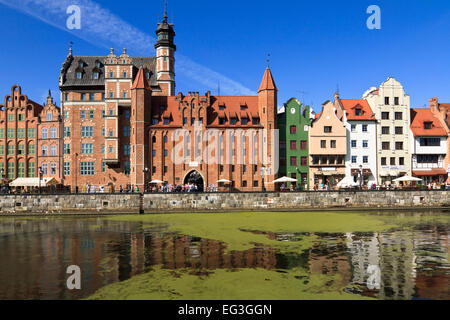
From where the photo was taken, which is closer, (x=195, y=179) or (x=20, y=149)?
(x=195, y=179)

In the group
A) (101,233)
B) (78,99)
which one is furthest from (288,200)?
(78,99)

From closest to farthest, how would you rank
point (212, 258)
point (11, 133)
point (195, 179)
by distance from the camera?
point (212, 258) < point (195, 179) < point (11, 133)

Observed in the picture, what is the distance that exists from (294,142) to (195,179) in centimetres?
2045

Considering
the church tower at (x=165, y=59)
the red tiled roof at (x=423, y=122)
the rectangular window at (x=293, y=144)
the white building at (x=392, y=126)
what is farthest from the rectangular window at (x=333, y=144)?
the church tower at (x=165, y=59)

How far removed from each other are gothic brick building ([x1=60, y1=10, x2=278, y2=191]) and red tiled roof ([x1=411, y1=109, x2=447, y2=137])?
28.3 metres

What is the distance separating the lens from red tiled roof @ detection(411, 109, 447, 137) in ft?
219

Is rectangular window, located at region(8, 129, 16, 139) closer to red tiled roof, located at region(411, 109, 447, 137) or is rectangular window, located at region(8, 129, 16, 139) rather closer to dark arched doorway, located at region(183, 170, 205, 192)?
dark arched doorway, located at region(183, 170, 205, 192)

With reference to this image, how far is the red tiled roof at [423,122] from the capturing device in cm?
6669

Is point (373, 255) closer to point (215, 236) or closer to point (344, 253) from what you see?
point (344, 253)

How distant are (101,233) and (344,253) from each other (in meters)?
22.5

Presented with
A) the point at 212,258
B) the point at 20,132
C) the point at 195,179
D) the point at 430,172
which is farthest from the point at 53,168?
the point at 430,172

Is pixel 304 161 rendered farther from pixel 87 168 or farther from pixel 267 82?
pixel 87 168

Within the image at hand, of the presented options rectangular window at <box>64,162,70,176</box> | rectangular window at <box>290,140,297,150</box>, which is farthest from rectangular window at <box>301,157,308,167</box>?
rectangular window at <box>64,162,70,176</box>

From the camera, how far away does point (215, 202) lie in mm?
51125
